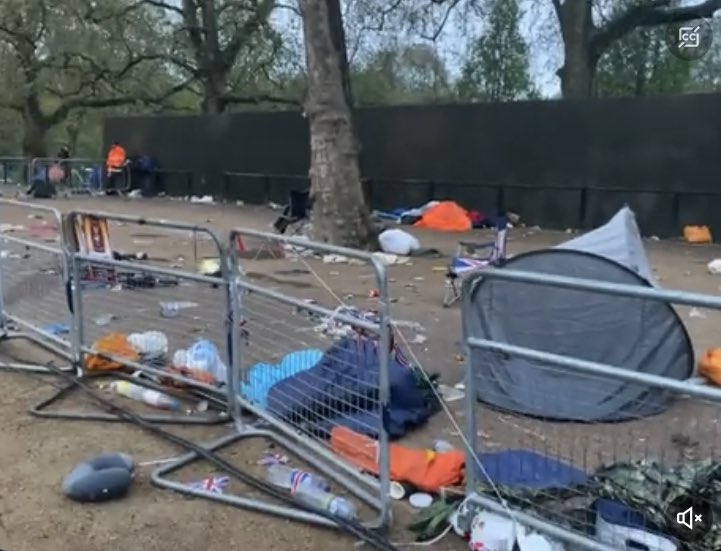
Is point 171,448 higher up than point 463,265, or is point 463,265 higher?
point 463,265

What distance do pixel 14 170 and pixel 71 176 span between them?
225 inches

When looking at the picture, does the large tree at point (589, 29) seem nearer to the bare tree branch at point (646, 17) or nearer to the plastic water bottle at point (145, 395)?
the bare tree branch at point (646, 17)

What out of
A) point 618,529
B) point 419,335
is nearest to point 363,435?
point 618,529

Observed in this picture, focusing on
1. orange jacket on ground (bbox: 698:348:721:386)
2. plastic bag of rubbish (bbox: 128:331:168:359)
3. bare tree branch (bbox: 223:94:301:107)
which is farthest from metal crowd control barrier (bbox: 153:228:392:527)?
bare tree branch (bbox: 223:94:301:107)

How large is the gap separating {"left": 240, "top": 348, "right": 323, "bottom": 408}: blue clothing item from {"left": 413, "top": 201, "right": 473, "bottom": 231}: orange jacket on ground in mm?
10850

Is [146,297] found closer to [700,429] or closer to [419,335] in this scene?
[419,335]

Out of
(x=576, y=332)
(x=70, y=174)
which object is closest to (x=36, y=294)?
(x=576, y=332)

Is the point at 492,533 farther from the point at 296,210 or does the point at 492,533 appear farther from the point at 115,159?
the point at 115,159

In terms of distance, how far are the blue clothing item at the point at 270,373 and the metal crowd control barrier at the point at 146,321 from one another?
0.57 ft

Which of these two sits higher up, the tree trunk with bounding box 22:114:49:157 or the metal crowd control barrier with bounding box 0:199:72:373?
the tree trunk with bounding box 22:114:49:157

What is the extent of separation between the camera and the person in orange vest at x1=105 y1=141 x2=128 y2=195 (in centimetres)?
2352

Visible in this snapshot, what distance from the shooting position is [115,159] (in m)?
23.7

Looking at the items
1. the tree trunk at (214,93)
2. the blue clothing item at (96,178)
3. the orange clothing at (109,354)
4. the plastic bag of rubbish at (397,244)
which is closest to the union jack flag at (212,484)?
the orange clothing at (109,354)

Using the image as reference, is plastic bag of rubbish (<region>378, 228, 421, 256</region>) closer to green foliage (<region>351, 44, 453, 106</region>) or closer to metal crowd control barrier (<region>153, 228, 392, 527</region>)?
metal crowd control barrier (<region>153, 228, 392, 527</region>)
